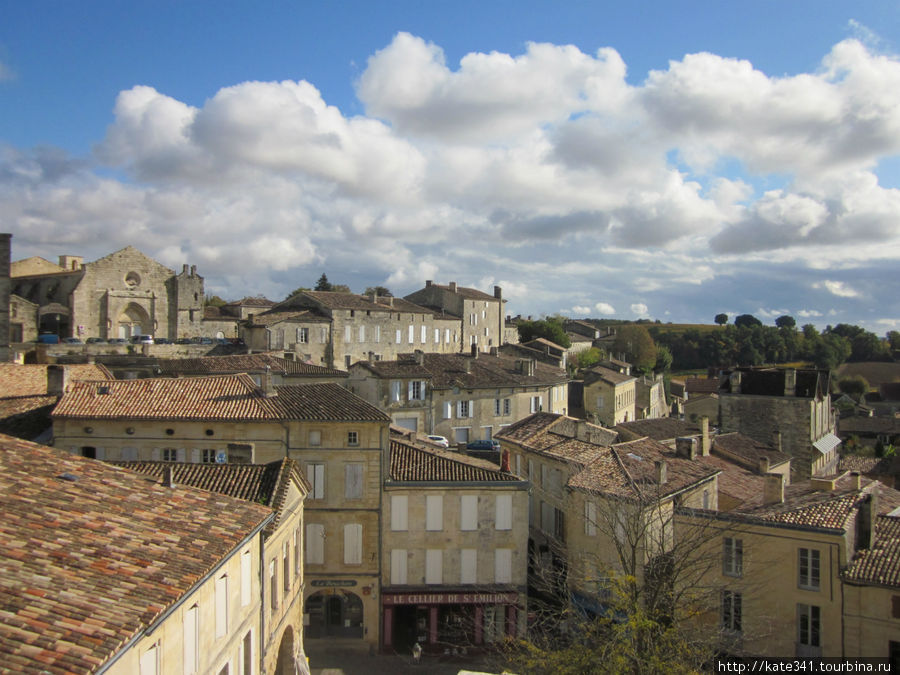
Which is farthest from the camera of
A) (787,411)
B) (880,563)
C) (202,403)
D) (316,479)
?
(787,411)

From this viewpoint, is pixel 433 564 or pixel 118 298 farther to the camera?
pixel 118 298

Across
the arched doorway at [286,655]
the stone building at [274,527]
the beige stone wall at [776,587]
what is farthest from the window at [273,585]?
the beige stone wall at [776,587]

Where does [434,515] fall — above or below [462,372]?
below

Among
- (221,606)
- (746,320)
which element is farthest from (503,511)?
(746,320)

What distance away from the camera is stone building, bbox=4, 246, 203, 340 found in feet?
169

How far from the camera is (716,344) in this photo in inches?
4934

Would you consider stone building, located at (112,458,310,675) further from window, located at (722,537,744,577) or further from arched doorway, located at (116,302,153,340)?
arched doorway, located at (116,302,153,340)

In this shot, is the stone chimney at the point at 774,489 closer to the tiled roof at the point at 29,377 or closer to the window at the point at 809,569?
the window at the point at 809,569

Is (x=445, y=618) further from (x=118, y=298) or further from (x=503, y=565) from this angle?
(x=118, y=298)

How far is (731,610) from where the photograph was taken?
64.3 feet

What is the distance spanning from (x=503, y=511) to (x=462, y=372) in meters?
18.7

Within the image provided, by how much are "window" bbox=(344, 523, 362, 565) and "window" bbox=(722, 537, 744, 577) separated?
11875 millimetres

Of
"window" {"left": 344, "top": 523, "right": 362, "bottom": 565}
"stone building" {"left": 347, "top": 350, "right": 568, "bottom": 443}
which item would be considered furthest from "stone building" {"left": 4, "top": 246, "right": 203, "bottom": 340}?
"window" {"left": 344, "top": 523, "right": 362, "bottom": 565}

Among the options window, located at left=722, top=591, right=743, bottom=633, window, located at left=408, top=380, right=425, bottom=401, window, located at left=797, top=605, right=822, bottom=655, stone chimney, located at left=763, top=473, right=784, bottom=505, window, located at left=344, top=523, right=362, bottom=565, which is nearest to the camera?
window, located at left=797, top=605, right=822, bottom=655
